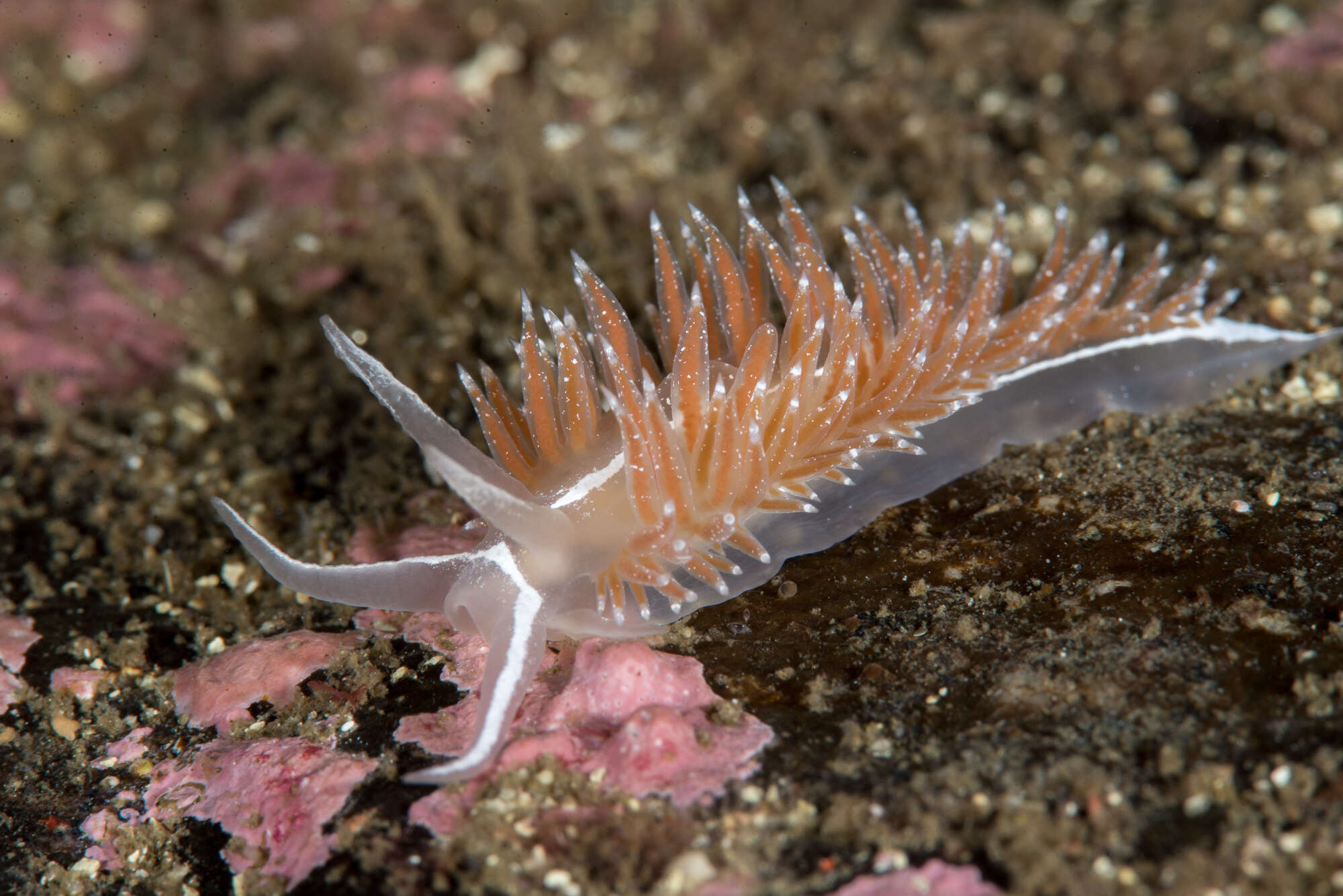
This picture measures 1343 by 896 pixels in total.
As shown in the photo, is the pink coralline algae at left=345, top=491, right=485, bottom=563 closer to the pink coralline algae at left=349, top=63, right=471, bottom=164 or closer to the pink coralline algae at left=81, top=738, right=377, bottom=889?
the pink coralline algae at left=81, top=738, right=377, bottom=889

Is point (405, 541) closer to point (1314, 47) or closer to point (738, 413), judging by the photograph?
point (738, 413)

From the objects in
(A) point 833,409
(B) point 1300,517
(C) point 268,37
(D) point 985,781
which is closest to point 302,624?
(A) point 833,409

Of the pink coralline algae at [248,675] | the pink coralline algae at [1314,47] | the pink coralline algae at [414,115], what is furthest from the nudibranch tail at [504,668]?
the pink coralline algae at [1314,47]

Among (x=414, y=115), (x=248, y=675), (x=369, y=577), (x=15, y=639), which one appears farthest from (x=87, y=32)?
(x=369, y=577)

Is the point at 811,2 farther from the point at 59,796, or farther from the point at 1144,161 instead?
the point at 59,796

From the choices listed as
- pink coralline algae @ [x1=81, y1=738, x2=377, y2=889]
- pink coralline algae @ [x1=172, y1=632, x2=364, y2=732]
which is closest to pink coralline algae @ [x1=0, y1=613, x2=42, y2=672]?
pink coralline algae @ [x1=172, y1=632, x2=364, y2=732]
